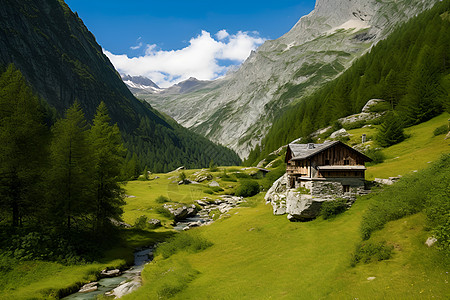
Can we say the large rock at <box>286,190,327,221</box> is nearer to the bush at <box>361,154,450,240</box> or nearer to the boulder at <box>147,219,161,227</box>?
the bush at <box>361,154,450,240</box>

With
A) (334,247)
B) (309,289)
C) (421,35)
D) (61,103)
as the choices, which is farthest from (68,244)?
(61,103)

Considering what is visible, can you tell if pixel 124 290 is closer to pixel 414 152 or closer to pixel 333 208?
pixel 333 208

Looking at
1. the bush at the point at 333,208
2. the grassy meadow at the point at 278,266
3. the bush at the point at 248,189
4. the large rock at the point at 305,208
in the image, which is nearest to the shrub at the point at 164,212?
the grassy meadow at the point at 278,266

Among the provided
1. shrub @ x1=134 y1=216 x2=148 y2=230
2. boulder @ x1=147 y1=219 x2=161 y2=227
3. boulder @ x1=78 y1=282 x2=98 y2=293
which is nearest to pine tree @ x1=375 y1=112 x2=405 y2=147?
boulder @ x1=147 y1=219 x2=161 y2=227

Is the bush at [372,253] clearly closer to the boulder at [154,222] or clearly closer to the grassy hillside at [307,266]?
the grassy hillside at [307,266]

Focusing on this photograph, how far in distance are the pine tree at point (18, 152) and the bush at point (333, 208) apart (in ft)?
125

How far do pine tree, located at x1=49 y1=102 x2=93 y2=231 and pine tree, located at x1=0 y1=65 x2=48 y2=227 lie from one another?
1931 mm

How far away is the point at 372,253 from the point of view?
63.5 feet

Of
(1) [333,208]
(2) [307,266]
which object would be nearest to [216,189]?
(1) [333,208]

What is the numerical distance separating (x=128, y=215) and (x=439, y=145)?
67673 millimetres

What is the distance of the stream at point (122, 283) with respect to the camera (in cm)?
2536

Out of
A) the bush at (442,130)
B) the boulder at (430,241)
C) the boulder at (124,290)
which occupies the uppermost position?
the bush at (442,130)

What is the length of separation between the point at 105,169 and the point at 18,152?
34.7 feet

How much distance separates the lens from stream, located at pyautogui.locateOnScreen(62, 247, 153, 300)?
25359 millimetres
